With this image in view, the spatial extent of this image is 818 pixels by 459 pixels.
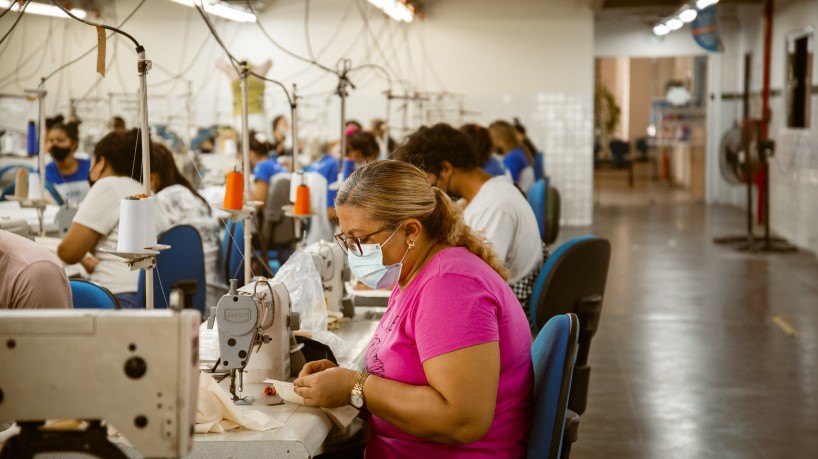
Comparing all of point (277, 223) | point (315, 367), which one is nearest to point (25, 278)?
point (315, 367)

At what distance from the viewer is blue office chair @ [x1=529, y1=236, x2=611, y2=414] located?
3.12 metres

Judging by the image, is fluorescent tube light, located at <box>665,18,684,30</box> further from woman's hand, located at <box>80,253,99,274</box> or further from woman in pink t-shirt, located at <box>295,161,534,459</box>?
woman in pink t-shirt, located at <box>295,161,534,459</box>

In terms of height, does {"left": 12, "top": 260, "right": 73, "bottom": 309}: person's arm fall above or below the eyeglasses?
below

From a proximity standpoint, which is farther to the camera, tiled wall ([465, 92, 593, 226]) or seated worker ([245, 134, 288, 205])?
tiled wall ([465, 92, 593, 226])

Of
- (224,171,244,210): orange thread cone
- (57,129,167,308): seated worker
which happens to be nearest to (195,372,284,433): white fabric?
(224,171,244,210): orange thread cone

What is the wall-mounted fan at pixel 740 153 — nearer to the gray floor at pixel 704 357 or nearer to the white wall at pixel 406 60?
the gray floor at pixel 704 357

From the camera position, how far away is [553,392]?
1.96 m

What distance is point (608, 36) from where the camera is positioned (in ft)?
44.1

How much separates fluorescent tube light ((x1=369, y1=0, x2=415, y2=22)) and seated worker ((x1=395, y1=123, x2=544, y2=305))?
500 cm

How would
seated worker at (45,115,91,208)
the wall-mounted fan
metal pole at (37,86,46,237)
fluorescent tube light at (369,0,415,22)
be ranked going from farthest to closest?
1. the wall-mounted fan
2. fluorescent tube light at (369,0,415,22)
3. seated worker at (45,115,91,208)
4. metal pole at (37,86,46,237)

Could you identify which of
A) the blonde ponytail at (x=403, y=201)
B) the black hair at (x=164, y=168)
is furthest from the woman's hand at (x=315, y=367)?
the black hair at (x=164, y=168)

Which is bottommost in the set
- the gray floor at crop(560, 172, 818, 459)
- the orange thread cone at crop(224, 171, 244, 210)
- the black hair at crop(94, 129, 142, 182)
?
the gray floor at crop(560, 172, 818, 459)

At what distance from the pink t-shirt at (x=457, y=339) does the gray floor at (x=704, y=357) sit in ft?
5.65

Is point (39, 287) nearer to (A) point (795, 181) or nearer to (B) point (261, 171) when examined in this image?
(B) point (261, 171)
